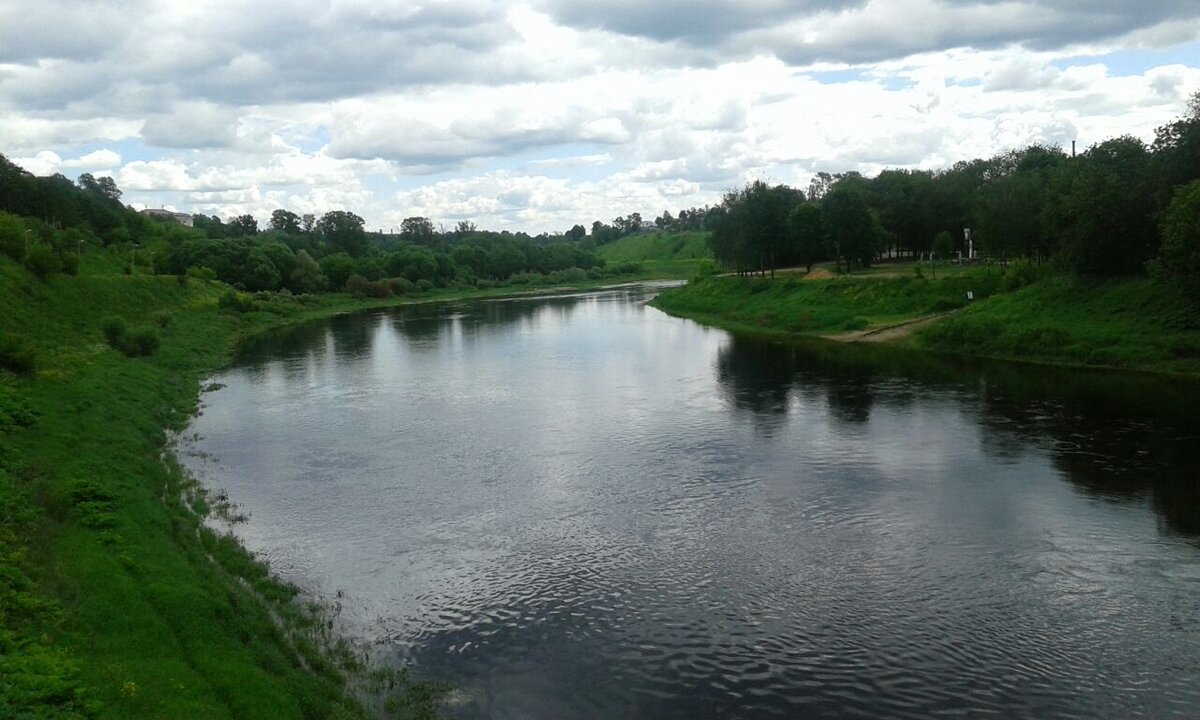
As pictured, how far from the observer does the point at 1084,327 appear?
48125 mm

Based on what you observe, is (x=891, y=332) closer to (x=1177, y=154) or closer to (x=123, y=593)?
(x=1177, y=154)

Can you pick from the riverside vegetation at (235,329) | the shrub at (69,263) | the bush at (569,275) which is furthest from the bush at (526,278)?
the shrub at (69,263)

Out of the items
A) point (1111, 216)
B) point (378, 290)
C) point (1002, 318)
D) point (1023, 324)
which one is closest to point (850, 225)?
point (1002, 318)

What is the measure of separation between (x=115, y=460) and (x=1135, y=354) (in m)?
44.2

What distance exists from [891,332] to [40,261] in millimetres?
54599

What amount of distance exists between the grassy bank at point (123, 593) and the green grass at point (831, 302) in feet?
156

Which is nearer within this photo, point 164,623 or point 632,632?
point 164,623

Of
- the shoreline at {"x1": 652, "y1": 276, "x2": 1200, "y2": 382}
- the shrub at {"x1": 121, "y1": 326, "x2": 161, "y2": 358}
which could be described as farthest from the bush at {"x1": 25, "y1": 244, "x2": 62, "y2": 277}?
the shoreline at {"x1": 652, "y1": 276, "x2": 1200, "y2": 382}

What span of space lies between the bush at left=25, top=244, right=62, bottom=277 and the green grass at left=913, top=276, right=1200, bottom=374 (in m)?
54.9

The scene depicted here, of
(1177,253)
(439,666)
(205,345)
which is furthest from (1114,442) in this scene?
(205,345)

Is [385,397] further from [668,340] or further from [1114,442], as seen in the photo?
[1114,442]

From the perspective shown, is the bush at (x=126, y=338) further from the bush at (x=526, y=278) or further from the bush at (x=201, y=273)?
the bush at (x=526, y=278)

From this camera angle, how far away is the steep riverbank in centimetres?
4403

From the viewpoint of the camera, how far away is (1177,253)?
40719 millimetres
